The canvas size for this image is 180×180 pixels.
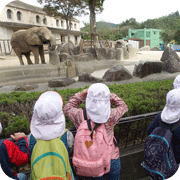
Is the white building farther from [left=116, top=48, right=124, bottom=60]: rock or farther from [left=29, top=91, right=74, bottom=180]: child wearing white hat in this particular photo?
[left=29, top=91, right=74, bottom=180]: child wearing white hat

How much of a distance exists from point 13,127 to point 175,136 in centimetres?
170

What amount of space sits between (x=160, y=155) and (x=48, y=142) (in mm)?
932

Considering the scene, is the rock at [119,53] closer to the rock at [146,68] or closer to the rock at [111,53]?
the rock at [111,53]

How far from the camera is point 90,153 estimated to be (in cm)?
120

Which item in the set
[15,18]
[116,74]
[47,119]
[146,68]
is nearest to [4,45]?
[15,18]

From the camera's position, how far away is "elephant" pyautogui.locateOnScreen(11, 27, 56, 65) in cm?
647

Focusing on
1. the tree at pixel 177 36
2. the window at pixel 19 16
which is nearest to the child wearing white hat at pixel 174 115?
the tree at pixel 177 36

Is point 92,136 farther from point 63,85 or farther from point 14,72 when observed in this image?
point 14,72

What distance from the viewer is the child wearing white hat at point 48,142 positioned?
1083mm

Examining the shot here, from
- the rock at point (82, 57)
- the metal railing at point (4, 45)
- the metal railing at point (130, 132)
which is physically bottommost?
the metal railing at point (130, 132)

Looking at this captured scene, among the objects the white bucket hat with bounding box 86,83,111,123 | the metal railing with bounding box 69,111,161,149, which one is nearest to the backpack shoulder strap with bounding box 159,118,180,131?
the white bucket hat with bounding box 86,83,111,123

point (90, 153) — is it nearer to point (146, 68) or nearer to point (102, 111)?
point (102, 111)

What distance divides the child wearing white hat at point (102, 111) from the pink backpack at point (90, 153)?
12cm

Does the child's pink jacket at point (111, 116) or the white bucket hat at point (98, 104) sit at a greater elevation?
the white bucket hat at point (98, 104)
